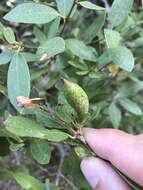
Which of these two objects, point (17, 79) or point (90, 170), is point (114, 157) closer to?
point (90, 170)

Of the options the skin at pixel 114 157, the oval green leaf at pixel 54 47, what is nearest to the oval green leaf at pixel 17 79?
the oval green leaf at pixel 54 47

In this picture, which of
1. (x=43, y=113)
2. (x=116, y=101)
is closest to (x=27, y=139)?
(x=43, y=113)

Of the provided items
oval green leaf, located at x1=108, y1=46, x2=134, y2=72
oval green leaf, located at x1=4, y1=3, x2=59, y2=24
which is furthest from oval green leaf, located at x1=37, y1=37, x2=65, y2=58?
oval green leaf, located at x1=108, y1=46, x2=134, y2=72

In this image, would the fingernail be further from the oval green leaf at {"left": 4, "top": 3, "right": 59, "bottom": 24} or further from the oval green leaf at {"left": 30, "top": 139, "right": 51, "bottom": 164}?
the oval green leaf at {"left": 4, "top": 3, "right": 59, "bottom": 24}

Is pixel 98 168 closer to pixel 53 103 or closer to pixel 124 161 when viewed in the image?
pixel 124 161

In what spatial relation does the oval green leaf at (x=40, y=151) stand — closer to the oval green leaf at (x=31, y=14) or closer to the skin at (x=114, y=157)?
the skin at (x=114, y=157)

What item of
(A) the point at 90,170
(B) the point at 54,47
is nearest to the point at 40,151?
(A) the point at 90,170
